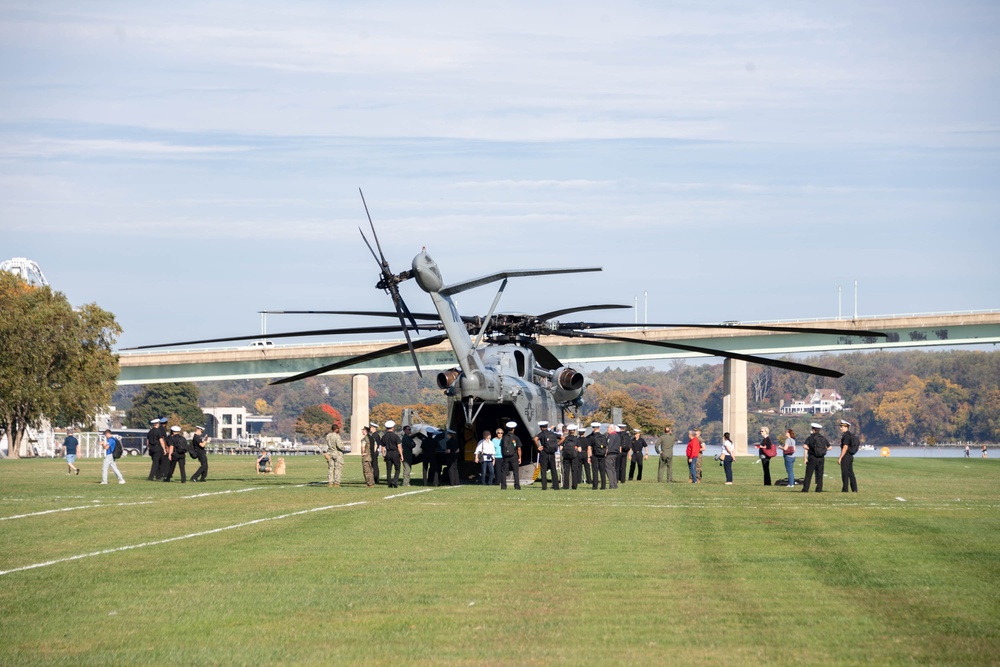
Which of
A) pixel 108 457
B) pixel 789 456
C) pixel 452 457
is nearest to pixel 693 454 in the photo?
pixel 789 456

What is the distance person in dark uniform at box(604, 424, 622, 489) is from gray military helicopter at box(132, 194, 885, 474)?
213 cm

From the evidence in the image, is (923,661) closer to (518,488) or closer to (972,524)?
(972,524)

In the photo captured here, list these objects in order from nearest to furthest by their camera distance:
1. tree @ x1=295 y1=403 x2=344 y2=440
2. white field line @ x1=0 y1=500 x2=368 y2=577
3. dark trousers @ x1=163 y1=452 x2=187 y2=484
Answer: white field line @ x1=0 y1=500 x2=368 y2=577 → dark trousers @ x1=163 y1=452 x2=187 y2=484 → tree @ x1=295 y1=403 x2=344 y2=440

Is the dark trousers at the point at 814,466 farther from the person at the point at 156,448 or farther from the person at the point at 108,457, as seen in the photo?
the person at the point at 156,448

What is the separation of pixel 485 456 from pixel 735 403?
68.0m

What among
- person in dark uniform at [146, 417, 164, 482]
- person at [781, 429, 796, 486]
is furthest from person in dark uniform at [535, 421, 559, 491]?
person in dark uniform at [146, 417, 164, 482]

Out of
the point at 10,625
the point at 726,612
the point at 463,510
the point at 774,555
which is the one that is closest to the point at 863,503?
the point at 463,510

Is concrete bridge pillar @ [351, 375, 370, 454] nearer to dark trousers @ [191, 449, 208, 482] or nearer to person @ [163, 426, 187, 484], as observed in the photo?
dark trousers @ [191, 449, 208, 482]

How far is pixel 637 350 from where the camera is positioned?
326 feet

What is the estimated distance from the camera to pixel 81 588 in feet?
47.9

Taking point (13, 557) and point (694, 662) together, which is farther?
point (13, 557)

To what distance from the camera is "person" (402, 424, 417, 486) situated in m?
34.7

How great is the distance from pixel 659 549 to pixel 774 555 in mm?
1575

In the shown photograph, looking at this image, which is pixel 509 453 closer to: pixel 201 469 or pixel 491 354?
pixel 491 354
